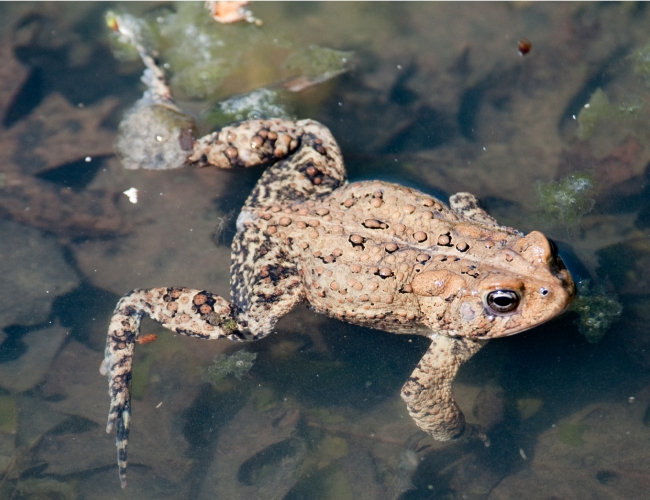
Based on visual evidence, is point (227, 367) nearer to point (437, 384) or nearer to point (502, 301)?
point (437, 384)

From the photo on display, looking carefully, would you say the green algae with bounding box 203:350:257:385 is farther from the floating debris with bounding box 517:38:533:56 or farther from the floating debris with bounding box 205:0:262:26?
the floating debris with bounding box 517:38:533:56

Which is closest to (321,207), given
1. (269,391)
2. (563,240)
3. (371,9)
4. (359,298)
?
(359,298)

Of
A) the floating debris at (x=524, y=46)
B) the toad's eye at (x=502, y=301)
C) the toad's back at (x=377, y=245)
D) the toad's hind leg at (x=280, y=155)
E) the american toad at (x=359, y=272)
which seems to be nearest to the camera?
the toad's eye at (x=502, y=301)

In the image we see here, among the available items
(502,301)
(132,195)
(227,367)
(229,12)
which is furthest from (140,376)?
(229,12)

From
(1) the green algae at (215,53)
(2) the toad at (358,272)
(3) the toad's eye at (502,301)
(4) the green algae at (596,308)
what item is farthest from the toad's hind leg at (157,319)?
(4) the green algae at (596,308)

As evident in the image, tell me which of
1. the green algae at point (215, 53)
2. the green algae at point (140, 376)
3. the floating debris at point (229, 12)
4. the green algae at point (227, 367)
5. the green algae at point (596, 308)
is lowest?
the green algae at point (140, 376)

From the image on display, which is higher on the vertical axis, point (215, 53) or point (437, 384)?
point (215, 53)

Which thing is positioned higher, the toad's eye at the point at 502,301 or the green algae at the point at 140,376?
the toad's eye at the point at 502,301

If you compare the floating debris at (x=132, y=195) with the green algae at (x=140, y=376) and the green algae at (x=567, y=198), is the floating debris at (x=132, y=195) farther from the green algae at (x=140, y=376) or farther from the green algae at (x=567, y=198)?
the green algae at (x=567, y=198)
